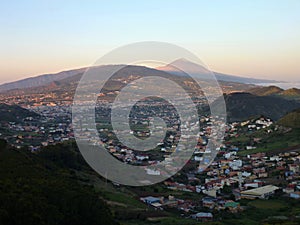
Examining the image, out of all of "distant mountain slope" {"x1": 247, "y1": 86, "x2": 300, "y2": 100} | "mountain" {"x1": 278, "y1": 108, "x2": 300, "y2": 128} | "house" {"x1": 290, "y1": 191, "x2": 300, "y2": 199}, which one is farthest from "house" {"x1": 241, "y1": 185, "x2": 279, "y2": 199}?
"distant mountain slope" {"x1": 247, "y1": 86, "x2": 300, "y2": 100}

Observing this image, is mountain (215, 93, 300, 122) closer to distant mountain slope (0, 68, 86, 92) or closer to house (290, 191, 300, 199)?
house (290, 191, 300, 199)

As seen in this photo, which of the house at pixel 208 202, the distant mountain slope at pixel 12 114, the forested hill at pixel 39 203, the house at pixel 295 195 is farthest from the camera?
the distant mountain slope at pixel 12 114

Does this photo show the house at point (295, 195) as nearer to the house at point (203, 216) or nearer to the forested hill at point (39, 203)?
the house at point (203, 216)

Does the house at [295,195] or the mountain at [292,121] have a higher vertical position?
the mountain at [292,121]

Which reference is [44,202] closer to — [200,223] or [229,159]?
[200,223]

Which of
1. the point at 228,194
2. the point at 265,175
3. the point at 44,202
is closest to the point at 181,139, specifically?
the point at 265,175

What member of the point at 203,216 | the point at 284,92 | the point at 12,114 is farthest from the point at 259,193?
the point at 284,92

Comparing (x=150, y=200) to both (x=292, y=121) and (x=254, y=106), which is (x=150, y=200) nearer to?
(x=292, y=121)

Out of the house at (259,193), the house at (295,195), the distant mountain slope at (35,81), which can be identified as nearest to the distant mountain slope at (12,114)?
the house at (259,193)
